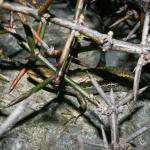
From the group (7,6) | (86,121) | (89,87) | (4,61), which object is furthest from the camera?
(89,87)

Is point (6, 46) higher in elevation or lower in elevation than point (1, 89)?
higher

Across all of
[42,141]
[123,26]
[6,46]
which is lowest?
[42,141]

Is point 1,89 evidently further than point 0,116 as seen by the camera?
Yes

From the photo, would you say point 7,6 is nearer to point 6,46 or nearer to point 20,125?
point 20,125

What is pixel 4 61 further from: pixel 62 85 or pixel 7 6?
pixel 7 6

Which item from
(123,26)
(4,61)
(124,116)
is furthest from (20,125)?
(123,26)

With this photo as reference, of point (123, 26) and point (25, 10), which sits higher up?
point (123, 26)

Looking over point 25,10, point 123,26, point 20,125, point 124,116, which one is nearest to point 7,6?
point 25,10

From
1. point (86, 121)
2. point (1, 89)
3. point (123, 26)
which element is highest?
point (123, 26)

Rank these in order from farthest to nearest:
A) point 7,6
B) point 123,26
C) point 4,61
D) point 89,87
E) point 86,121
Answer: point 123,26, point 89,87, point 4,61, point 86,121, point 7,6
